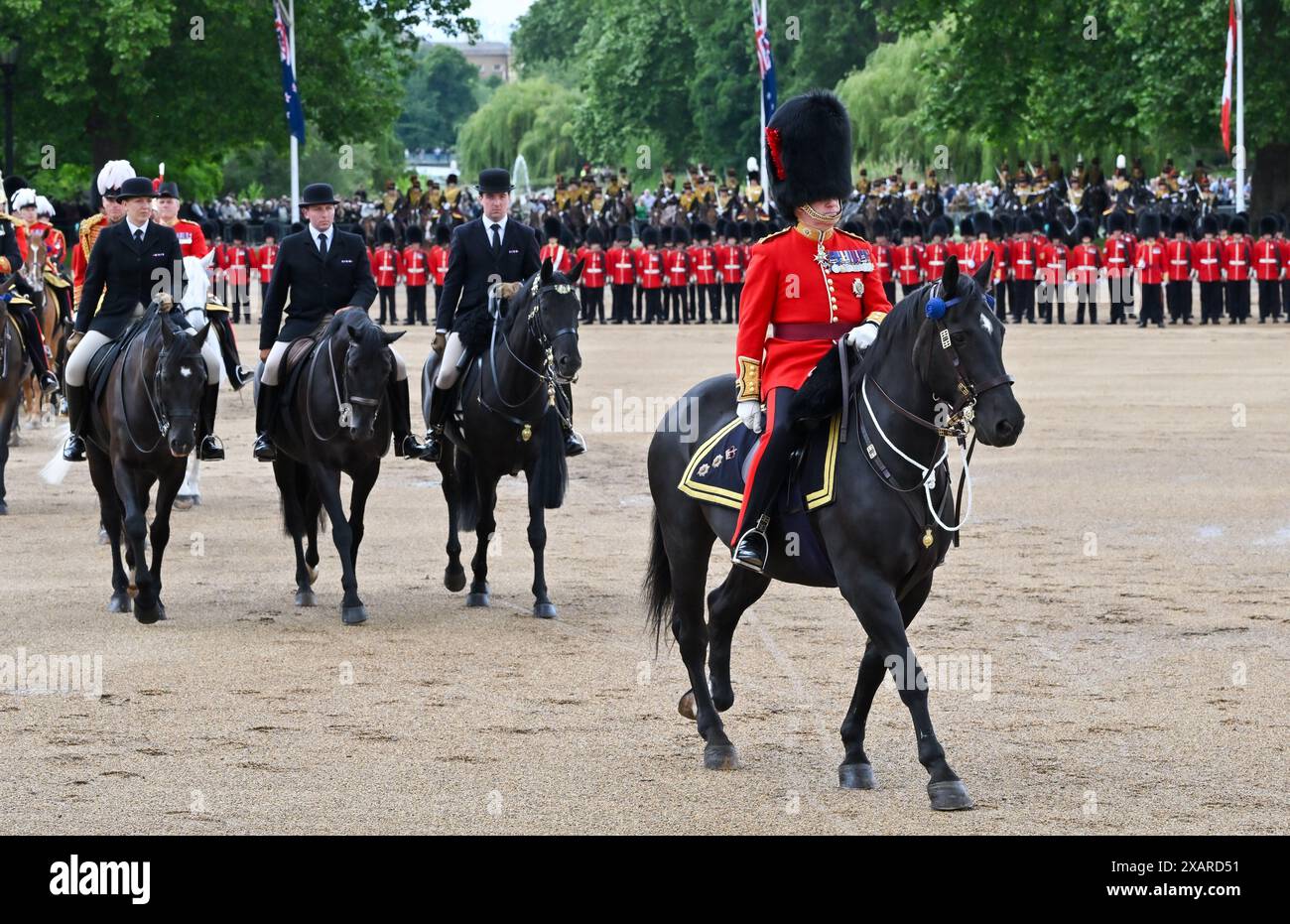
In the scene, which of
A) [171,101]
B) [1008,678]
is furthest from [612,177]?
[1008,678]

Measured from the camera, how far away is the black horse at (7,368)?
1459 cm

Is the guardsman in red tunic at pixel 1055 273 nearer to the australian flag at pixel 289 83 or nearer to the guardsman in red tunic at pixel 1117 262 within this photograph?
the guardsman in red tunic at pixel 1117 262

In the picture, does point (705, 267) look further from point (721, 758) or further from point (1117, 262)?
point (721, 758)

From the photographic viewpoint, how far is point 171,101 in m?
39.4

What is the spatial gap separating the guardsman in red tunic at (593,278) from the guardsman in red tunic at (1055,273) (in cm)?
753

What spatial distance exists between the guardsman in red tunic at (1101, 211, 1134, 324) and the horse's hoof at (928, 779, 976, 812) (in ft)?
90.2

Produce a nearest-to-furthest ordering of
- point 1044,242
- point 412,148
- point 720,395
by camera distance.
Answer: point 720,395, point 1044,242, point 412,148

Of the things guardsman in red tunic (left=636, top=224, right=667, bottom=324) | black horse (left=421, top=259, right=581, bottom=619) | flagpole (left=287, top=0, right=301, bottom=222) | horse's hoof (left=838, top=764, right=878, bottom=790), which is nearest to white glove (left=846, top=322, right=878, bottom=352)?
horse's hoof (left=838, top=764, right=878, bottom=790)

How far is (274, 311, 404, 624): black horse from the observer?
1062 centimetres

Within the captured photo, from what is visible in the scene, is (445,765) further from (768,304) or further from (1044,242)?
(1044,242)

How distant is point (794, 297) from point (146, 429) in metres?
4.50
